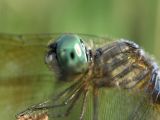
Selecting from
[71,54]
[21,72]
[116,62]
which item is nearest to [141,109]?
[116,62]

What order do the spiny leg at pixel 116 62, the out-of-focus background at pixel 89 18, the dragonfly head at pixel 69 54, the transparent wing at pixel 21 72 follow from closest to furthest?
the dragonfly head at pixel 69 54 → the spiny leg at pixel 116 62 → the transparent wing at pixel 21 72 → the out-of-focus background at pixel 89 18

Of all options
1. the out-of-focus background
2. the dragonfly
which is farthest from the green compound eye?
the out-of-focus background

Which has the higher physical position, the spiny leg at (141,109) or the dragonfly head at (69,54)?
the dragonfly head at (69,54)

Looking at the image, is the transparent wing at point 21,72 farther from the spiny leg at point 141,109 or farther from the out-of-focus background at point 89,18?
the out-of-focus background at point 89,18

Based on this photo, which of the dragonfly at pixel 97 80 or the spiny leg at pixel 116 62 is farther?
the spiny leg at pixel 116 62

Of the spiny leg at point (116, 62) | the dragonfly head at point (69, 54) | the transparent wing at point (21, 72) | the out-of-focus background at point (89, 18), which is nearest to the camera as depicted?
the dragonfly head at point (69, 54)

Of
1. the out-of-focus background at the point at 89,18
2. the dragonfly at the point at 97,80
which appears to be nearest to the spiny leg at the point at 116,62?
the dragonfly at the point at 97,80

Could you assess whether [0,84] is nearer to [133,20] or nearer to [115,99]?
[115,99]

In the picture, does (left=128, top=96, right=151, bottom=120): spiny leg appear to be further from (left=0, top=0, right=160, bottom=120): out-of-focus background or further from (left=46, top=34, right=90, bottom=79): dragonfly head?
(left=0, top=0, right=160, bottom=120): out-of-focus background
